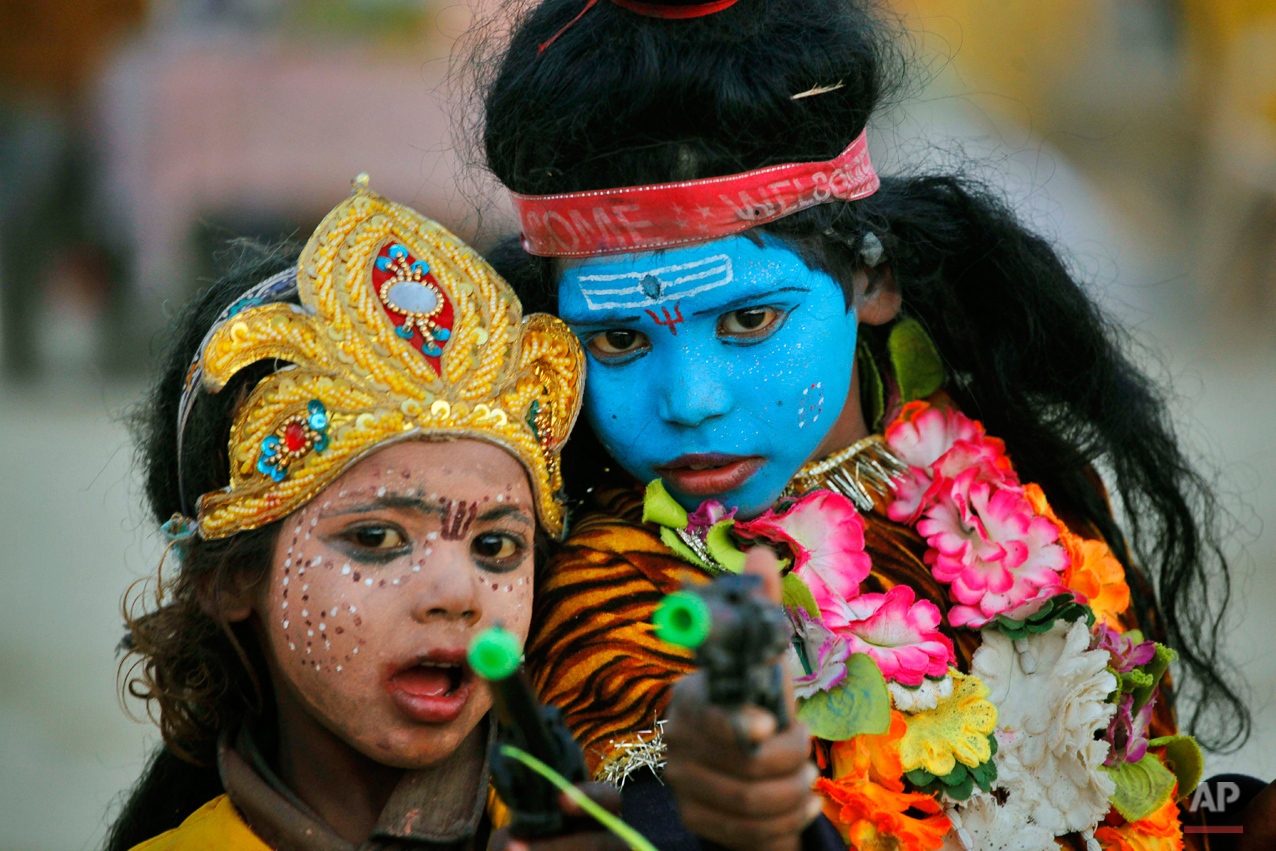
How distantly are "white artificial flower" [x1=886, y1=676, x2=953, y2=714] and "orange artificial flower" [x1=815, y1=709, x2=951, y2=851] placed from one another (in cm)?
4

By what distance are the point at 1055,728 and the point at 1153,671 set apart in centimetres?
37

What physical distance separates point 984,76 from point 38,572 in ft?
31.5

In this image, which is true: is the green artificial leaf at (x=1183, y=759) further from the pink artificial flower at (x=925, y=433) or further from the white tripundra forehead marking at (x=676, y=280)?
the white tripundra forehead marking at (x=676, y=280)

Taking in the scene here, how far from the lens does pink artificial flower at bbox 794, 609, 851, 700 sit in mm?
2379

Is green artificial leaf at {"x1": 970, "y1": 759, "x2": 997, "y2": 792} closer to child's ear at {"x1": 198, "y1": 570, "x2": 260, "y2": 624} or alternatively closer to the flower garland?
the flower garland

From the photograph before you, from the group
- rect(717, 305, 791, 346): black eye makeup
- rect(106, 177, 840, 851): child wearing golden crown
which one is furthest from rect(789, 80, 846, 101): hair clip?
rect(106, 177, 840, 851): child wearing golden crown

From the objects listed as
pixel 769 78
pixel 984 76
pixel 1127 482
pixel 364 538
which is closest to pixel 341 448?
pixel 364 538

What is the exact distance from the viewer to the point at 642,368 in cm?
250

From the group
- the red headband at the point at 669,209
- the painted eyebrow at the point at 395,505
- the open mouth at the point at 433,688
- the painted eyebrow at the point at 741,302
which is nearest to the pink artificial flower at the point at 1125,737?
the painted eyebrow at the point at 741,302

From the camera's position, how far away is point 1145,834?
2617 mm

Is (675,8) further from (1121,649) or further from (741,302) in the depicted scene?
(1121,649)

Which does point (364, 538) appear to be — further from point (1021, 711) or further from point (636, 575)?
point (1021, 711)

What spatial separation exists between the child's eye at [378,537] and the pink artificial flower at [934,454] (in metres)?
1.21

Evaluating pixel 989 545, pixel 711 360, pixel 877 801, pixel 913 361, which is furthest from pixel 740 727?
pixel 913 361
